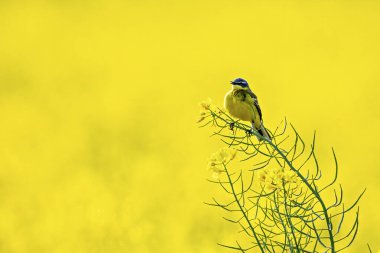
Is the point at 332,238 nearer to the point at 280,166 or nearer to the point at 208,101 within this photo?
the point at 280,166

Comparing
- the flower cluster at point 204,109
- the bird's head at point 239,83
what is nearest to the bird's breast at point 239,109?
the bird's head at point 239,83

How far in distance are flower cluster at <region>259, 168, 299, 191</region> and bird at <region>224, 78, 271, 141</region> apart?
0.76 meters

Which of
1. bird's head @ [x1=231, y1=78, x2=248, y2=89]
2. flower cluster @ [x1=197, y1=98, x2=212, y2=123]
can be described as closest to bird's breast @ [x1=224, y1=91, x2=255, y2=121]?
bird's head @ [x1=231, y1=78, x2=248, y2=89]

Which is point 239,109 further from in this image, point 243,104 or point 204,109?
point 204,109

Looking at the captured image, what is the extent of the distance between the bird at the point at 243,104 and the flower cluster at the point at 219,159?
75cm

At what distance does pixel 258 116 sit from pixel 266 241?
39.4 inches

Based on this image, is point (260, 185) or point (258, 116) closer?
point (260, 185)

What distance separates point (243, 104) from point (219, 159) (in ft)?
2.94

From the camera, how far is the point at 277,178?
242cm

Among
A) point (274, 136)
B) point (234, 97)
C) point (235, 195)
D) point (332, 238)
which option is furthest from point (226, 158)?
point (234, 97)

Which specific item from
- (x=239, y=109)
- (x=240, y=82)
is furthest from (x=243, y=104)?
(x=240, y=82)

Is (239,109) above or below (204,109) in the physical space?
above

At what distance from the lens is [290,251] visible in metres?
2.46

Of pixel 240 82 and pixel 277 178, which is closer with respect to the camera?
pixel 277 178
